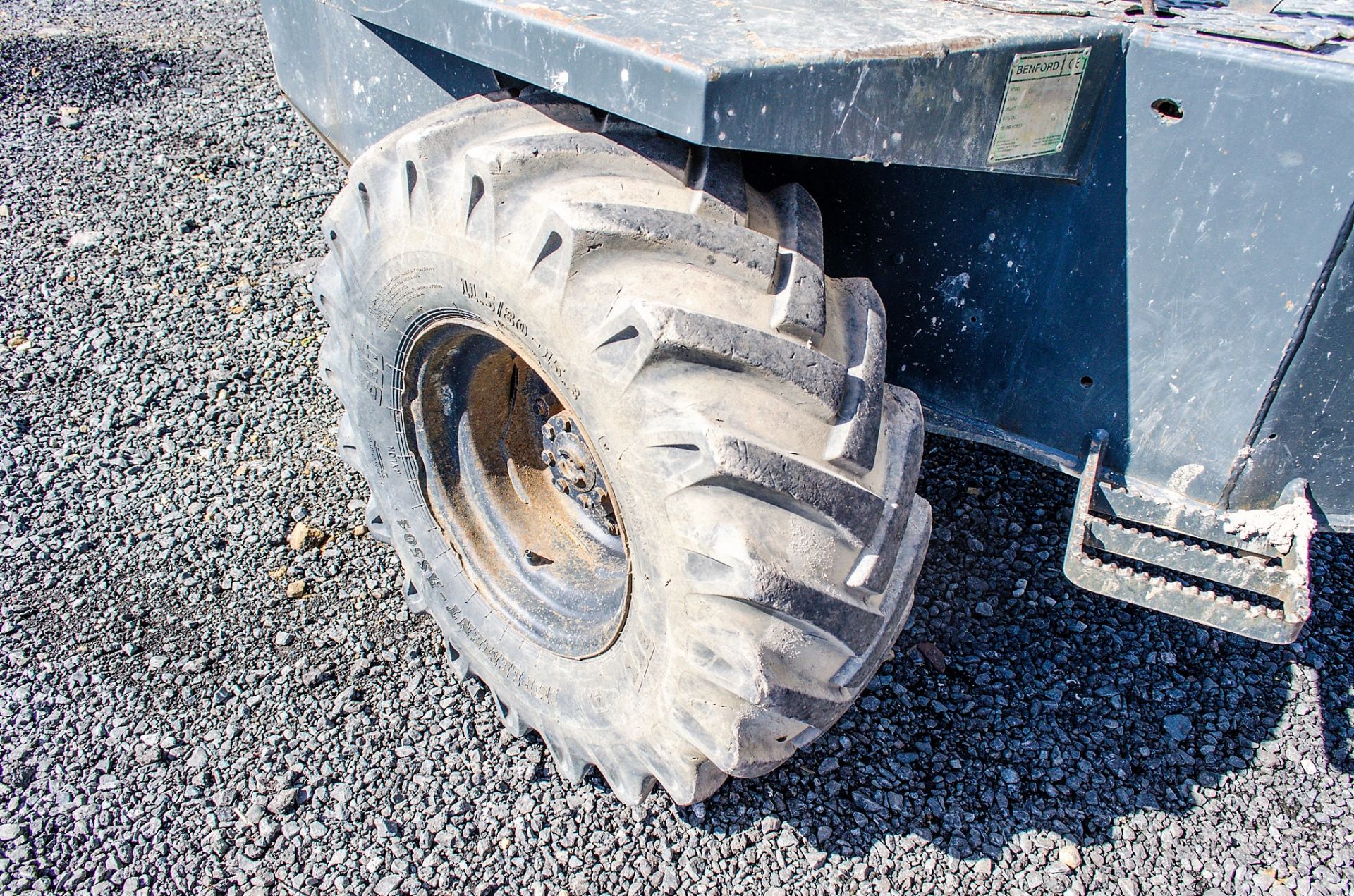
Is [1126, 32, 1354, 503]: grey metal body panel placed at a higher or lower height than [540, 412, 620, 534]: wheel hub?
higher

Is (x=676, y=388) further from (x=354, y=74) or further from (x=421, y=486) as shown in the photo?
(x=354, y=74)

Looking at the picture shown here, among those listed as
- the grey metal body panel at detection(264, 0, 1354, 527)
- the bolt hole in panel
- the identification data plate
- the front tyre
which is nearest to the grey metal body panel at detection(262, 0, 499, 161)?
the grey metal body panel at detection(264, 0, 1354, 527)

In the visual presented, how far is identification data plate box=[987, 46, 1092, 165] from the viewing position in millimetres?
1696

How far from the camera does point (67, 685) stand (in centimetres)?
243

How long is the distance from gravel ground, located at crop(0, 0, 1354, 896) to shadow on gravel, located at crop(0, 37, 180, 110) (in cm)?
222

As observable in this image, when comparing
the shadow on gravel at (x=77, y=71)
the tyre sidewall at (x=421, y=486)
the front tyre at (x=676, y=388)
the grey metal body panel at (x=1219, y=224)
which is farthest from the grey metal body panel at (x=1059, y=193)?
the shadow on gravel at (x=77, y=71)

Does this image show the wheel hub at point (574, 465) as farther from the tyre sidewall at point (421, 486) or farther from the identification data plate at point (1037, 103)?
the identification data plate at point (1037, 103)

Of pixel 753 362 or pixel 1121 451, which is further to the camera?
pixel 1121 451

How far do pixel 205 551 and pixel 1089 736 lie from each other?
7.78 ft

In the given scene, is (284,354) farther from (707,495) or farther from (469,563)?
(707,495)

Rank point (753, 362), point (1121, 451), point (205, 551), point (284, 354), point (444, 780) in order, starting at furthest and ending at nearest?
point (284, 354)
point (205, 551)
point (444, 780)
point (1121, 451)
point (753, 362)

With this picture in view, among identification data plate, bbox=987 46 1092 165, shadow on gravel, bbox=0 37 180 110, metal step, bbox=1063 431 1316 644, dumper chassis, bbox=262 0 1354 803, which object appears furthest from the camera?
shadow on gravel, bbox=0 37 180 110

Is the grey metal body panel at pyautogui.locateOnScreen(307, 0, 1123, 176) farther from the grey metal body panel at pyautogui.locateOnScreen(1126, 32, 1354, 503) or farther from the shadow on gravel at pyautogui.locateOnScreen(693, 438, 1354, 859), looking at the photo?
the shadow on gravel at pyautogui.locateOnScreen(693, 438, 1354, 859)

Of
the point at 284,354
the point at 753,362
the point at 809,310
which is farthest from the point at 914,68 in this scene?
the point at 284,354
